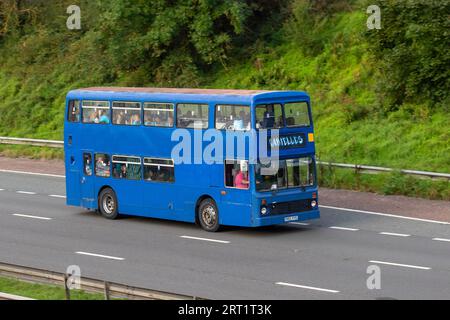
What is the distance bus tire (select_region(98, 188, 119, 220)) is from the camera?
91.1ft

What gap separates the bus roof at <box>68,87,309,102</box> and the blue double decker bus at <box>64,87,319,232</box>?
3cm

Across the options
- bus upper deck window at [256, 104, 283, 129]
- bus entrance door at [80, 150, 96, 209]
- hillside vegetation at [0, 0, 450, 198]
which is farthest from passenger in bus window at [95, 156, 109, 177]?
hillside vegetation at [0, 0, 450, 198]

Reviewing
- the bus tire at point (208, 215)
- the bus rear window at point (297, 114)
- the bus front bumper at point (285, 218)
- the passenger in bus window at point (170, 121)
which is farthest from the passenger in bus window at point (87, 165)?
the bus rear window at point (297, 114)

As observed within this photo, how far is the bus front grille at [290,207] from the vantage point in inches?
955

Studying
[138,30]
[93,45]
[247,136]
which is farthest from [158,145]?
[93,45]

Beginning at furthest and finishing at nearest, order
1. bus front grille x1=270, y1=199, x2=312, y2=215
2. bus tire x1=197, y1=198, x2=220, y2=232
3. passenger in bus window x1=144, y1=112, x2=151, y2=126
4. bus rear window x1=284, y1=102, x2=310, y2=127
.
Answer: passenger in bus window x1=144, y1=112, x2=151, y2=126 → bus tire x1=197, y1=198, x2=220, y2=232 → bus rear window x1=284, y1=102, x2=310, y2=127 → bus front grille x1=270, y1=199, x2=312, y2=215

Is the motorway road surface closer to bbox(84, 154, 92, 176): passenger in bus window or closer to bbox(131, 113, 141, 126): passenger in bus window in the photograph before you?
bbox(84, 154, 92, 176): passenger in bus window

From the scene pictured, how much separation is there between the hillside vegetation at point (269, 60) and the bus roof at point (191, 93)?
723 cm

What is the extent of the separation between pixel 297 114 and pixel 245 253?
415 centimetres

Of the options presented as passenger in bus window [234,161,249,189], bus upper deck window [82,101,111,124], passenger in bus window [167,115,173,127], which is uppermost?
bus upper deck window [82,101,111,124]

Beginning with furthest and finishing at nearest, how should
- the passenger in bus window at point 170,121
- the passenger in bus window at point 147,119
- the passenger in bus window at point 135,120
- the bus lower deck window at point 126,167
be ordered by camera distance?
the bus lower deck window at point 126,167 < the passenger in bus window at point 135,120 < the passenger in bus window at point 147,119 < the passenger in bus window at point 170,121

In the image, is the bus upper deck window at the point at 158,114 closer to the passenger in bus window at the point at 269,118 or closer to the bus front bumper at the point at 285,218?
the passenger in bus window at the point at 269,118

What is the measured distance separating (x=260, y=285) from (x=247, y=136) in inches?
224

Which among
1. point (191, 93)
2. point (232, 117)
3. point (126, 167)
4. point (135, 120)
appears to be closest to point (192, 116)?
point (191, 93)
